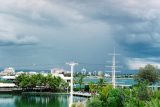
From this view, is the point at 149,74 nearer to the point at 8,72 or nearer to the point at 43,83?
the point at 43,83

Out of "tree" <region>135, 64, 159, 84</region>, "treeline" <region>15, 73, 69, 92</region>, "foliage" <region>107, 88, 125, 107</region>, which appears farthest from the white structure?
"foliage" <region>107, 88, 125, 107</region>

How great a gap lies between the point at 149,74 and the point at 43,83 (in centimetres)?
3219

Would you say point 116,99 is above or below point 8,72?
below

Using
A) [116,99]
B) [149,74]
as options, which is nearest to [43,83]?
[149,74]

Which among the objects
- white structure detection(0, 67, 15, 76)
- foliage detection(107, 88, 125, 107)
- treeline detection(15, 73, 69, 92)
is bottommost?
foliage detection(107, 88, 125, 107)

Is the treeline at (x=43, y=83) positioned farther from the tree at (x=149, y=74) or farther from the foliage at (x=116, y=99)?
the foliage at (x=116, y=99)

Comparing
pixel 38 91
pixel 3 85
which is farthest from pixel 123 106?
pixel 3 85

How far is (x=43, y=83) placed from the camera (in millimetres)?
97188

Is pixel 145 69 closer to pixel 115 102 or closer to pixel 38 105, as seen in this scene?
pixel 38 105

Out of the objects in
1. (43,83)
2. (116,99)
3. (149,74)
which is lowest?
(116,99)

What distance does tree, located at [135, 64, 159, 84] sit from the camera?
71875 millimetres

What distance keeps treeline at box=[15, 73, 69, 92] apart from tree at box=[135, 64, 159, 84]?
90.3 feet

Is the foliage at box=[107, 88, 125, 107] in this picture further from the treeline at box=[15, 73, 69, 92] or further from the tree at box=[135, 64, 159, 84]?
the treeline at box=[15, 73, 69, 92]

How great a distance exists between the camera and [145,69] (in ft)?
238
